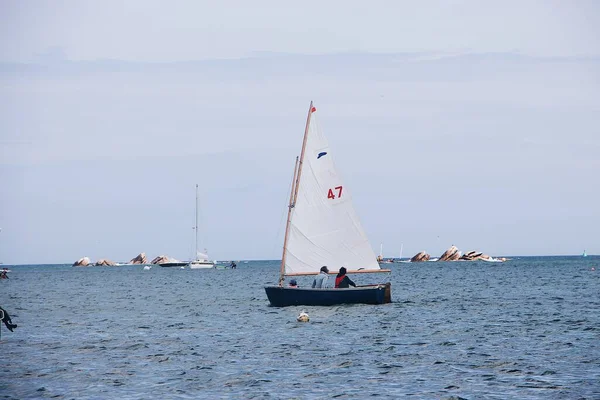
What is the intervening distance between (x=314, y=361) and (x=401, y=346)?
17.6 ft

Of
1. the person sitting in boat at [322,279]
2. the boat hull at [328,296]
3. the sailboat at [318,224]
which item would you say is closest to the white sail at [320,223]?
the sailboat at [318,224]

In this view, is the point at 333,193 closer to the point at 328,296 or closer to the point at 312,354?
the point at 328,296

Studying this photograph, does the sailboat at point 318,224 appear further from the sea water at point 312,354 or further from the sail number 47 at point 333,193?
the sea water at point 312,354

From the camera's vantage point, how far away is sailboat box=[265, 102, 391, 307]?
1993 inches

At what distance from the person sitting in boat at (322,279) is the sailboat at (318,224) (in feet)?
3.63

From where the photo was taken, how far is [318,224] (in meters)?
50.9

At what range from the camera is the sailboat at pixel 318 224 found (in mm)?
50625

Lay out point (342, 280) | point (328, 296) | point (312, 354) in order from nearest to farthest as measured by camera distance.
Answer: point (312, 354)
point (342, 280)
point (328, 296)

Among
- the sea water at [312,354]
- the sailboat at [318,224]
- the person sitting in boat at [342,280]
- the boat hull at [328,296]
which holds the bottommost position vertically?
the sea water at [312,354]

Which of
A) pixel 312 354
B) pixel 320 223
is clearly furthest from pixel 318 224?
pixel 312 354

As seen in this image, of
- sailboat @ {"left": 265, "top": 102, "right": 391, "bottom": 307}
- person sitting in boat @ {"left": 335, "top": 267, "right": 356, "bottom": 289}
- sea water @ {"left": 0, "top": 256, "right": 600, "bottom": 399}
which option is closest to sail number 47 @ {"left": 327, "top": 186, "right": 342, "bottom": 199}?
sailboat @ {"left": 265, "top": 102, "right": 391, "bottom": 307}

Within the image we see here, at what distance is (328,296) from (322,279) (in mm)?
1088

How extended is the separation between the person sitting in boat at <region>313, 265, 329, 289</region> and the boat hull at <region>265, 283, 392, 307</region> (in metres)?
0.50

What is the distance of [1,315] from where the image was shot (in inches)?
1012
